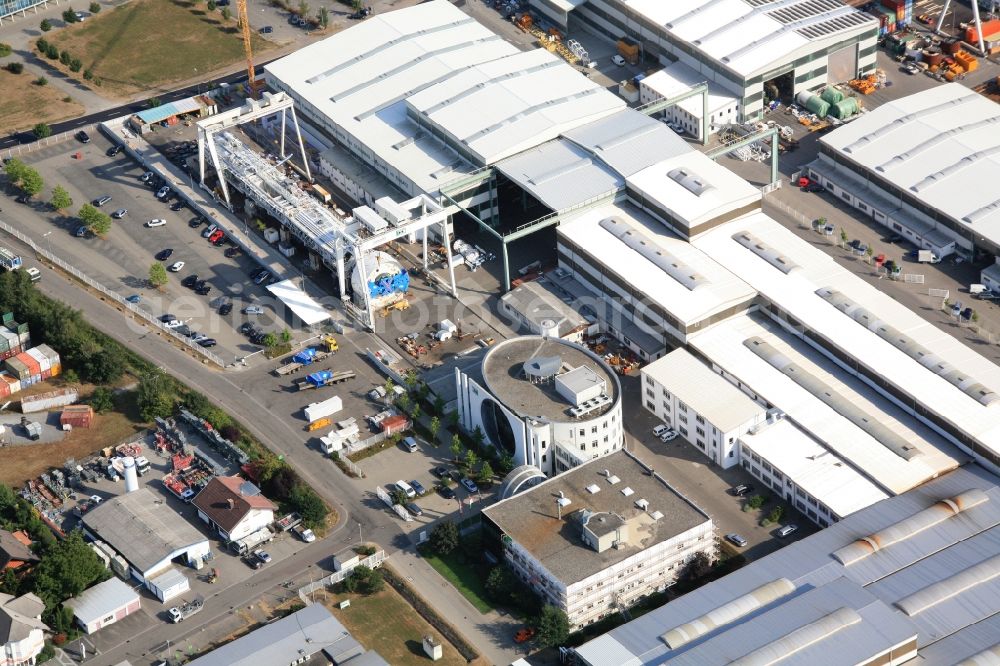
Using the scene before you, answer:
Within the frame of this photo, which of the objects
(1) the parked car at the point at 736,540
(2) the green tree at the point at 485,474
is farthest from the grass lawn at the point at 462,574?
(1) the parked car at the point at 736,540

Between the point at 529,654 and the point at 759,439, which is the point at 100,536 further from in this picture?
the point at 759,439

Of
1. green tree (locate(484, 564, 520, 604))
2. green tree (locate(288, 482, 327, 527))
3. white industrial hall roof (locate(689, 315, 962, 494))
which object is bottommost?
green tree (locate(484, 564, 520, 604))

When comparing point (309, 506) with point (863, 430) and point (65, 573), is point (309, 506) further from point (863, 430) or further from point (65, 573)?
point (863, 430)

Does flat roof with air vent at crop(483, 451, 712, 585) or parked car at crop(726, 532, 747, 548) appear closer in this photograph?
flat roof with air vent at crop(483, 451, 712, 585)

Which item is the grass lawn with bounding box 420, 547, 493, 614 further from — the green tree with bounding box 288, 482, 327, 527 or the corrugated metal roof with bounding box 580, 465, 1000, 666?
the corrugated metal roof with bounding box 580, 465, 1000, 666

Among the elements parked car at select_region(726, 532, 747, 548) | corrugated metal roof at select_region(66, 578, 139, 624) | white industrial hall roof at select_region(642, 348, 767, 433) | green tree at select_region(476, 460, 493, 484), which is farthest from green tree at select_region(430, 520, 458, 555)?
white industrial hall roof at select_region(642, 348, 767, 433)

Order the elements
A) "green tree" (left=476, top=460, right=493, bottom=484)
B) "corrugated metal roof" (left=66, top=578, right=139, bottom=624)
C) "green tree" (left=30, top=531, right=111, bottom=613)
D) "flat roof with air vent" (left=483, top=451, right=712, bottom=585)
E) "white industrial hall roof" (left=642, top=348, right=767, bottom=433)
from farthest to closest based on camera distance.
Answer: "white industrial hall roof" (left=642, top=348, right=767, bottom=433) < "green tree" (left=476, top=460, right=493, bottom=484) < "green tree" (left=30, top=531, right=111, bottom=613) < "corrugated metal roof" (left=66, top=578, right=139, bottom=624) < "flat roof with air vent" (left=483, top=451, right=712, bottom=585)

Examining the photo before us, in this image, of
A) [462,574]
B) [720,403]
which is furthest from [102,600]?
[720,403]
